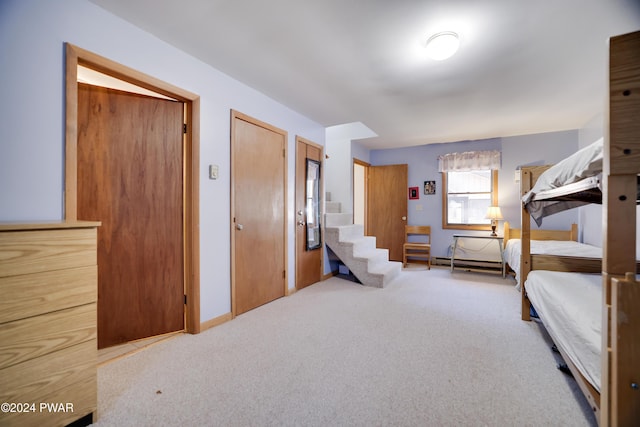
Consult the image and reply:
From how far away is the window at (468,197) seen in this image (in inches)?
190

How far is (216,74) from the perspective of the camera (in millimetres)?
2455

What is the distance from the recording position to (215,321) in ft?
7.92

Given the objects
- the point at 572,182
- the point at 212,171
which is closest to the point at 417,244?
the point at 572,182

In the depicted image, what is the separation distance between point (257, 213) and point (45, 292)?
6.02ft

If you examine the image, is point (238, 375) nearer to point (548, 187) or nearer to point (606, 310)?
point (606, 310)

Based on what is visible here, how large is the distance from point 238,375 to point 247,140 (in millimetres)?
2089

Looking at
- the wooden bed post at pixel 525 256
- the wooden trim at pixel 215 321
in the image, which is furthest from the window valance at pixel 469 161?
the wooden trim at pixel 215 321

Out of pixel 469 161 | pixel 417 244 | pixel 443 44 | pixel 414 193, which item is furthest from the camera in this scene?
pixel 414 193

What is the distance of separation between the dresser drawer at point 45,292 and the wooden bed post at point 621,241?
2188 mm

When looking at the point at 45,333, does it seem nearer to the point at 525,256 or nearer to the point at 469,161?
the point at 525,256

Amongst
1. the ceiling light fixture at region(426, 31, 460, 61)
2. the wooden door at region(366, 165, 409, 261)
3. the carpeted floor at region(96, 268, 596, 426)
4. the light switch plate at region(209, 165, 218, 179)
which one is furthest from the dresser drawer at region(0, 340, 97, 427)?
the wooden door at region(366, 165, 409, 261)

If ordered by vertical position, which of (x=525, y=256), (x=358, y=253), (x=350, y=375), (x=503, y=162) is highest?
(x=503, y=162)

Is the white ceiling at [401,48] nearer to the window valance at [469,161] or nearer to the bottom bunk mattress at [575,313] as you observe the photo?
the window valance at [469,161]

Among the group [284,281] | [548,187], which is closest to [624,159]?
[548,187]
